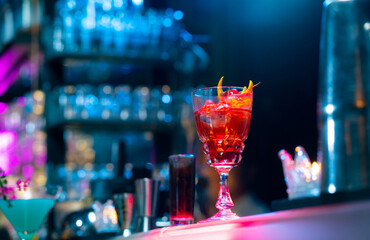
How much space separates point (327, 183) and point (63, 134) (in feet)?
12.1

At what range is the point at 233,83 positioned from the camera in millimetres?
4586

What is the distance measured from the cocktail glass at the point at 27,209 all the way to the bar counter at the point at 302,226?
2.45 feet

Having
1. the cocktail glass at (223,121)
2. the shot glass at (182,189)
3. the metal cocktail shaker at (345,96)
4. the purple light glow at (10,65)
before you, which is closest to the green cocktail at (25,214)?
the shot glass at (182,189)

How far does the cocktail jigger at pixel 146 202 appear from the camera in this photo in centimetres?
131

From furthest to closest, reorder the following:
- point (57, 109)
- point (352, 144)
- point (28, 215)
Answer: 1. point (57, 109)
2. point (28, 215)
3. point (352, 144)

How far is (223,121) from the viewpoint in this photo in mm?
1183

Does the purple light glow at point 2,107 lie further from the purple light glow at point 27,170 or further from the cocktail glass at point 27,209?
the cocktail glass at point 27,209

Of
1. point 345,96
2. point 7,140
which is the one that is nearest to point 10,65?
point 7,140

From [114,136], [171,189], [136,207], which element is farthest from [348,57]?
[114,136]

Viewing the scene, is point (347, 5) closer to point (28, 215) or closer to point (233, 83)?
point (28, 215)

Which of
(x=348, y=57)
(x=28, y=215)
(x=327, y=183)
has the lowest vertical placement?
(x=28, y=215)

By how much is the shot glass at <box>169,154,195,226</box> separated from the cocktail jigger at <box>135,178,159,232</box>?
0.10 meters

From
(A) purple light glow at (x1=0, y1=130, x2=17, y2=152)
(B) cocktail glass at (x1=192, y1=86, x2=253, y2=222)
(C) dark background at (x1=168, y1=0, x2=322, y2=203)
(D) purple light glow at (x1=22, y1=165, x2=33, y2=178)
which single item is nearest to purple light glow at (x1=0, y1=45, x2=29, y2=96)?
(A) purple light glow at (x1=0, y1=130, x2=17, y2=152)

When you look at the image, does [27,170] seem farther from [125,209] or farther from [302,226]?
[302,226]
